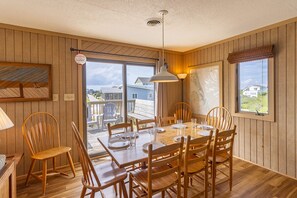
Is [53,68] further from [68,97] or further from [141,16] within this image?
[141,16]

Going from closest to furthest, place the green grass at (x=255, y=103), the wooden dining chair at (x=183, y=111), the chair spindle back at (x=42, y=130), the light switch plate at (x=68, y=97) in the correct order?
the chair spindle back at (x=42, y=130), the green grass at (x=255, y=103), the light switch plate at (x=68, y=97), the wooden dining chair at (x=183, y=111)

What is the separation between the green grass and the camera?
9.21ft

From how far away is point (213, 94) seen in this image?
364 centimetres

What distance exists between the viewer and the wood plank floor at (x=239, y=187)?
7.03 feet

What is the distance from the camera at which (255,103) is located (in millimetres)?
2943

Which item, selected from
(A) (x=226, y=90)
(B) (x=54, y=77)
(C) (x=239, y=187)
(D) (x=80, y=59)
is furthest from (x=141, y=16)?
(C) (x=239, y=187)

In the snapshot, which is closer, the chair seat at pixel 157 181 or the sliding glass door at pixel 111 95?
the chair seat at pixel 157 181

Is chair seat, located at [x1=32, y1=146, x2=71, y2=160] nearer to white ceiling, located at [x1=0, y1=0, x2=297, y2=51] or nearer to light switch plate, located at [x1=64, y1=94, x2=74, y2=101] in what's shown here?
light switch plate, located at [x1=64, y1=94, x2=74, y2=101]

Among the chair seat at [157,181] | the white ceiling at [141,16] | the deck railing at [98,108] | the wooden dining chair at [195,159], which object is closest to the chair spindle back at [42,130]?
the deck railing at [98,108]

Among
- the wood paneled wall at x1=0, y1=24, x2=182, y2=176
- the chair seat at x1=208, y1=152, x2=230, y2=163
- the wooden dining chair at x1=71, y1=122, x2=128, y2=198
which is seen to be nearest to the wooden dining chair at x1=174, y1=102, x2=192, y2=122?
the chair seat at x1=208, y1=152, x2=230, y2=163

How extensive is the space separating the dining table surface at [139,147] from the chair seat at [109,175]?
10.5 inches

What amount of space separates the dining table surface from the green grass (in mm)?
1178

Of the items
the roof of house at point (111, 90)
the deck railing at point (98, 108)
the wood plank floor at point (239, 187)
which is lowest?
the wood plank floor at point (239, 187)

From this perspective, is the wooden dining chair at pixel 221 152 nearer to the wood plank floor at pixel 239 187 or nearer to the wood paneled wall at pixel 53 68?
the wood plank floor at pixel 239 187
